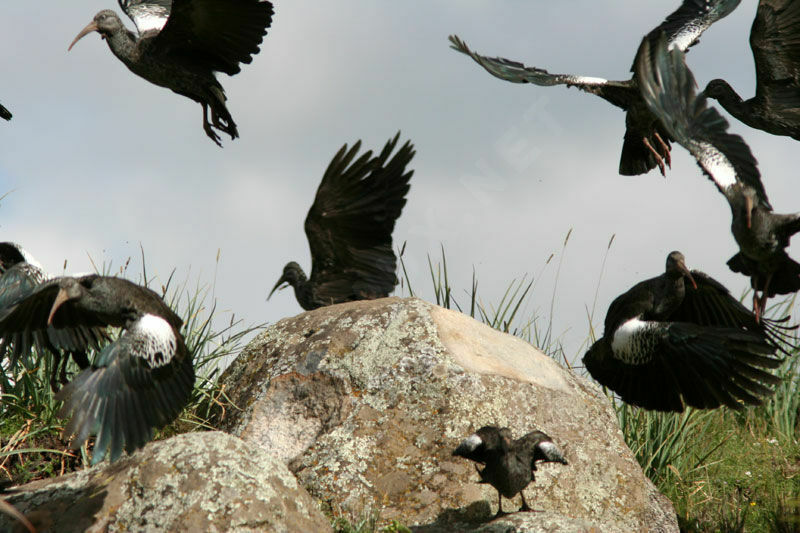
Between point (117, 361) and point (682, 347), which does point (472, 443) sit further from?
point (117, 361)

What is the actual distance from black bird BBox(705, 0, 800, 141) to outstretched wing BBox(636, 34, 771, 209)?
5.64 feet

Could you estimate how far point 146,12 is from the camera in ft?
23.6

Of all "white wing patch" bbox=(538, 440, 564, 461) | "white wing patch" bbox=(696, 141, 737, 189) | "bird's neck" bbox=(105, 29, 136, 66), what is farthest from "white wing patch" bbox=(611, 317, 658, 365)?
"bird's neck" bbox=(105, 29, 136, 66)

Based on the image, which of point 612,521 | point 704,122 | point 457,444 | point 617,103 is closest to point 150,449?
point 457,444

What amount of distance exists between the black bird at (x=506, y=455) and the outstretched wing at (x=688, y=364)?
101 cm

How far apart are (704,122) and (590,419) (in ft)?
5.85

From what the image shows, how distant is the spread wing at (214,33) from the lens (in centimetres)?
604

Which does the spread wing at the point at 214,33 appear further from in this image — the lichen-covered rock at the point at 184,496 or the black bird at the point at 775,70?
the black bird at the point at 775,70

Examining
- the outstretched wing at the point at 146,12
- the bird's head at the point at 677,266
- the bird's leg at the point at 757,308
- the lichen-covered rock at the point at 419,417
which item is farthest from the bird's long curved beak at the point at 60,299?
the bird's leg at the point at 757,308

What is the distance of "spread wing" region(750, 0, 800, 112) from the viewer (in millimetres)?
6043

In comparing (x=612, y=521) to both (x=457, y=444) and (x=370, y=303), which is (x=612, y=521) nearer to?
(x=457, y=444)

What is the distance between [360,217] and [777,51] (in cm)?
330

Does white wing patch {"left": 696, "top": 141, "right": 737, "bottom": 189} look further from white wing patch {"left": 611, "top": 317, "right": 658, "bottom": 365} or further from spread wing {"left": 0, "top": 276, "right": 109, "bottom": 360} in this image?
spread wing {"left": 0, "top": 276, "right": 109, "bottom": 360}

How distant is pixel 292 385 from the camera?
493 centimetres
